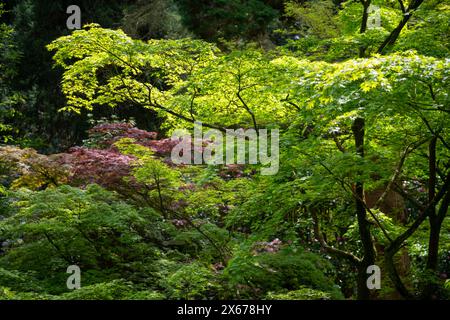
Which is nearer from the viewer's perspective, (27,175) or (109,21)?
(27,175)

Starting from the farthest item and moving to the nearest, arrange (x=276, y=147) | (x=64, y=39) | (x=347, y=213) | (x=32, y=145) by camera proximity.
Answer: (x=32, y=145)
(x=347, y=213)
(x=64, y=39)
(x=276, y=147)

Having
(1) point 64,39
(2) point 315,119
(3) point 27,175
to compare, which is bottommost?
(3) point 27,175

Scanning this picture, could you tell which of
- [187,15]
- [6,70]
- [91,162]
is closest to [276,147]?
[91,162]

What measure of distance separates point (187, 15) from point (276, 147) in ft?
28.9

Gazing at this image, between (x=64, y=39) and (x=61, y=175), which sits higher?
(x=64, y=39)

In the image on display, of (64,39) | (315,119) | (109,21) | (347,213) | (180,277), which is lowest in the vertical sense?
(180,277)

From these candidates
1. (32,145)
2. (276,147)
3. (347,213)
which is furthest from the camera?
(32,145)

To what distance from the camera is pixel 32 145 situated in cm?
1197
